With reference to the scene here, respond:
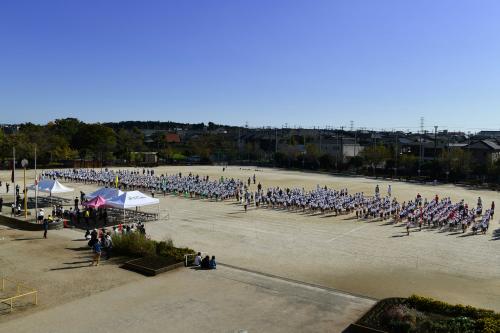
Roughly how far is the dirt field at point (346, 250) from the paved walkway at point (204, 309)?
7.39 feet

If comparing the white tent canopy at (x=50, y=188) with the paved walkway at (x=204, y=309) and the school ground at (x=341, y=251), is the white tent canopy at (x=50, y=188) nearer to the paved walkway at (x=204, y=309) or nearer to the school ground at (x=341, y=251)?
the school ground at (x=341, y=251)

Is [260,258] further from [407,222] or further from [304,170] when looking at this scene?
[304,170]

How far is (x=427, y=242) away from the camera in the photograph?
79.2 feet

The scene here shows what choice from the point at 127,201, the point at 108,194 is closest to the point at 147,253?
the point at 127,201

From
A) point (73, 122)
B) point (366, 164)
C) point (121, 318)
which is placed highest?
point (73, 122)

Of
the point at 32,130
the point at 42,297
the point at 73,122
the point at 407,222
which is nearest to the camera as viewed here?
the point at 42,297

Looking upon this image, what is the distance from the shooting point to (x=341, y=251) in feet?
71.5

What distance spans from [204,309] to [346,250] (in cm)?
1065

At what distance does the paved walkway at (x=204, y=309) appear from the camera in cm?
1225

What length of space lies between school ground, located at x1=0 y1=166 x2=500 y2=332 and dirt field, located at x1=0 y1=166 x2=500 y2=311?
0.04 meters

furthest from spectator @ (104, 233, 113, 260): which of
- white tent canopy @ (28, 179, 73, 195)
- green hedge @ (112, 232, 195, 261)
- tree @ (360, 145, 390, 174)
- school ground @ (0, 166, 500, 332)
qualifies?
tree @ (360, 145, 390, 174)

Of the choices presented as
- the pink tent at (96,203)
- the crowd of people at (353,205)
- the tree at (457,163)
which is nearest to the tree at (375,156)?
the tree at (457,163)

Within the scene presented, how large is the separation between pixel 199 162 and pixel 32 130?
3271 cm

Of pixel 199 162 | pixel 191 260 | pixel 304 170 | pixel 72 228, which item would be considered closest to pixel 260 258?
pixel 191 260
